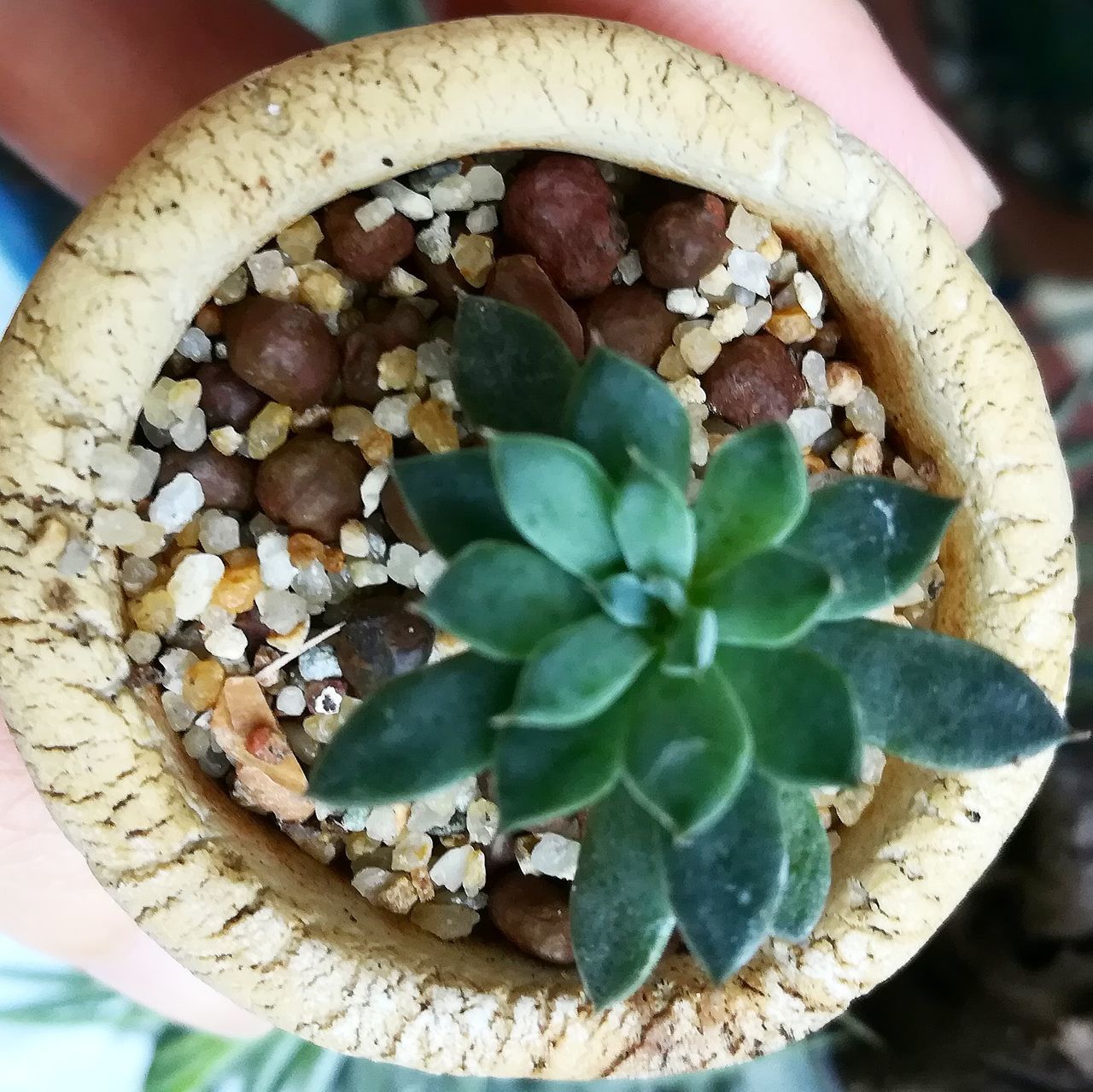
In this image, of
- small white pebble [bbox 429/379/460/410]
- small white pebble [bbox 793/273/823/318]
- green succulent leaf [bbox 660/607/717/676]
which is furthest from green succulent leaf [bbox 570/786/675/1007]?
small white pebble [bbox 793/273/823/318]

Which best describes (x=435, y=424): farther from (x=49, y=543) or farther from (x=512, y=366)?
(x=49, y=543)

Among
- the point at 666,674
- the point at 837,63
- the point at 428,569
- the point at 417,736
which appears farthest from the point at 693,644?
the point at 837,63

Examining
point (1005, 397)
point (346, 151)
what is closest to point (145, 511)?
point (346, 151)

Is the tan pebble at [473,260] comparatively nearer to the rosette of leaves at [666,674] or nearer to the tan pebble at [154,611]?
the rosette of leaves at [666,674]

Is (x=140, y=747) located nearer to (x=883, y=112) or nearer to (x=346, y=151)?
(x=346, y=151)

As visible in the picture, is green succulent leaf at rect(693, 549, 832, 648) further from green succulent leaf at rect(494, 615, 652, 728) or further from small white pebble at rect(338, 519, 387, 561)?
small white pebble at rect(338, 519, 387, 561)

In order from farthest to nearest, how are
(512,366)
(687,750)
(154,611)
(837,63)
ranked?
1. (837,63)
2. (154,611)
3. (512,366)
4. (687,750)
